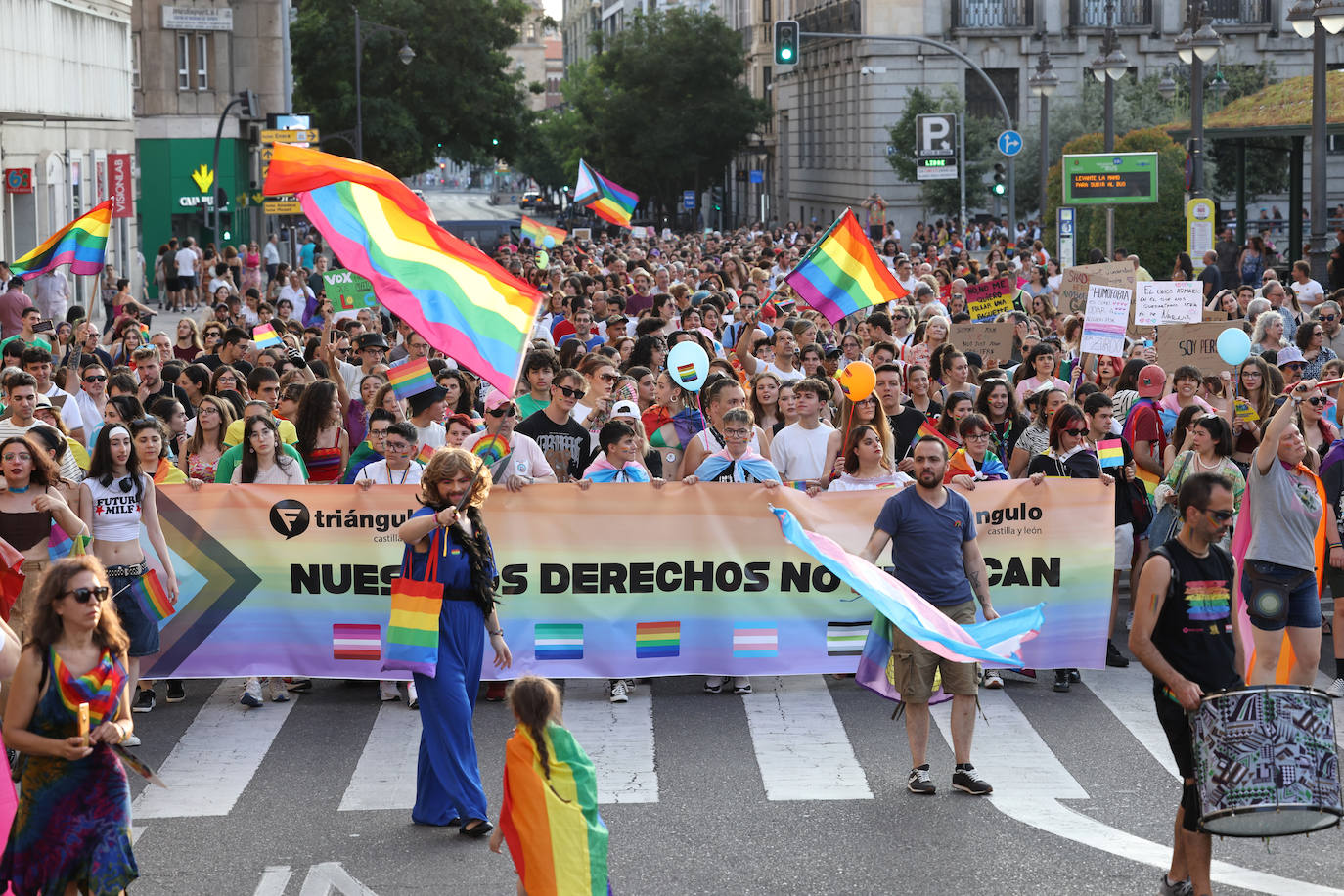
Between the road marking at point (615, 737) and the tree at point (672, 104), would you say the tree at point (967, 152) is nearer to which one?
the tree at point (672, 104)

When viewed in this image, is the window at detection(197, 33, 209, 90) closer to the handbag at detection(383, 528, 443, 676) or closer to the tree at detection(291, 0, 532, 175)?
the tree at detection(291, 0, 532, 175)

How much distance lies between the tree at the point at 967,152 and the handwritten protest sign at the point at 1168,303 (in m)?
34.8

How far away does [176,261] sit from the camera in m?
41.8

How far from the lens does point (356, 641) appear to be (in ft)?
35.2

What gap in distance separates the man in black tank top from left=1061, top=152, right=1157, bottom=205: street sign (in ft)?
64.9

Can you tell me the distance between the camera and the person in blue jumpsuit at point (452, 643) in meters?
8.11

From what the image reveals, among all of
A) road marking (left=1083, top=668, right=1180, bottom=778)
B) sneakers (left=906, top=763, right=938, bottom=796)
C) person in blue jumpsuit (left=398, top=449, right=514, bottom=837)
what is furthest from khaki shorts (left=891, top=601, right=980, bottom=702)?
person in blue jumpsuit (left=398, top=449, right=514, bottom=837)

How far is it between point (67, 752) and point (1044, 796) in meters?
4.45

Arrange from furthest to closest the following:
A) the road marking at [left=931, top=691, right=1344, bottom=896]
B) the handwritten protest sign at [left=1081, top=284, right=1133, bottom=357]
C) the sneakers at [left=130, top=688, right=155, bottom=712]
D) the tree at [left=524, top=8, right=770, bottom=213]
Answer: the tree at [left=524, top=8, right=770, bottom=213]
the handwritten protest sign at [left=1081, top=284, right=1133, bottom=357]
the sneakers at [left=130, top=688, right=155, bottom=712]
the road marking at [left=931, top=691, right=1344, bottom=896]

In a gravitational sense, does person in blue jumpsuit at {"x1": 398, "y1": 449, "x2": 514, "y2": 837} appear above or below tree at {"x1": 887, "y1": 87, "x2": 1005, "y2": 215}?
below

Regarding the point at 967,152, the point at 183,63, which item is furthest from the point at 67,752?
the point at 183,63

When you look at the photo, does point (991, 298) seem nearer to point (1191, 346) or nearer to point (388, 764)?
point (1191, 346)

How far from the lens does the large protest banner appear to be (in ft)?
35.1

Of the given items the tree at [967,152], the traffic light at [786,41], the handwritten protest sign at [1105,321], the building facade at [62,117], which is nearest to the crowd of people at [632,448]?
the handwritten protest sign at [1105,321]
